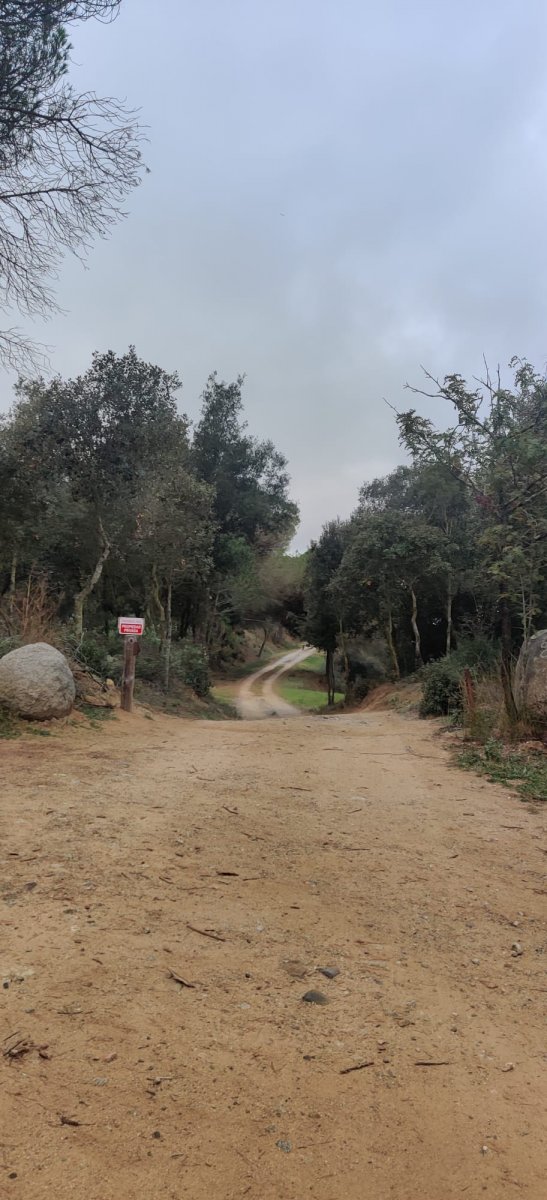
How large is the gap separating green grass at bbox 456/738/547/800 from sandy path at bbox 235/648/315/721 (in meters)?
11.0

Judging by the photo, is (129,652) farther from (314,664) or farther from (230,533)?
(314,664)

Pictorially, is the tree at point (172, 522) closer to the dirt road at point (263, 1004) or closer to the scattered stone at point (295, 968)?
the dirt road at point (263, 1004)

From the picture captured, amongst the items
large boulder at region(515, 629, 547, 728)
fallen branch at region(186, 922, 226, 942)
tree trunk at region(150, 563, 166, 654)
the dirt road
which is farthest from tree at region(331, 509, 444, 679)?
fallen branch at region(186, 922, 226, 942)

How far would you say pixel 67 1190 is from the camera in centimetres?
140

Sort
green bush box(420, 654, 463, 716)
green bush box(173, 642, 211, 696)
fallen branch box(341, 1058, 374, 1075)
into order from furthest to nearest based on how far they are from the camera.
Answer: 1. green bush box(173, 642, 211, 696)
2. green bush box(420, 654, 463, 716)
3. fallen branch box(341, 1058, 374, 1075)

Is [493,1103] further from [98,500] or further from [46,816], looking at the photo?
[98,500]

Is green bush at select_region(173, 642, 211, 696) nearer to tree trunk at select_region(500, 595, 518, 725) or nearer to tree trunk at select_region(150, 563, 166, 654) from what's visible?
tree trunk at select_region(150, 563, 166, 654)

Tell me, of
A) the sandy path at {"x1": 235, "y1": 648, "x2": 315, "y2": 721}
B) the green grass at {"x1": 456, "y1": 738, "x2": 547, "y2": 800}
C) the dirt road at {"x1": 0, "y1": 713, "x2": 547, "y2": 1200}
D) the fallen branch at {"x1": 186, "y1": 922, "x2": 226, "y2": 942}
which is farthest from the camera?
the sandy path at {"x1": 235, "y1": 648, "x2": 315, "y2": 721}

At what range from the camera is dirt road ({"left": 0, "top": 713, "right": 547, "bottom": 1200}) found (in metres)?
1.54

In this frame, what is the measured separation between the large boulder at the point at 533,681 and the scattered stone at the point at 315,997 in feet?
18.7

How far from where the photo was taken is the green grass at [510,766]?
5.71 meters

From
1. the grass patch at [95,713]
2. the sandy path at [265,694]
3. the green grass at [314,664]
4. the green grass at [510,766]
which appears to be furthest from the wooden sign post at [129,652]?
the green grass at [314,664]

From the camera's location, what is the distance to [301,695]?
103 ft

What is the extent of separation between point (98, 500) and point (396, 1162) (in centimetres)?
1502
